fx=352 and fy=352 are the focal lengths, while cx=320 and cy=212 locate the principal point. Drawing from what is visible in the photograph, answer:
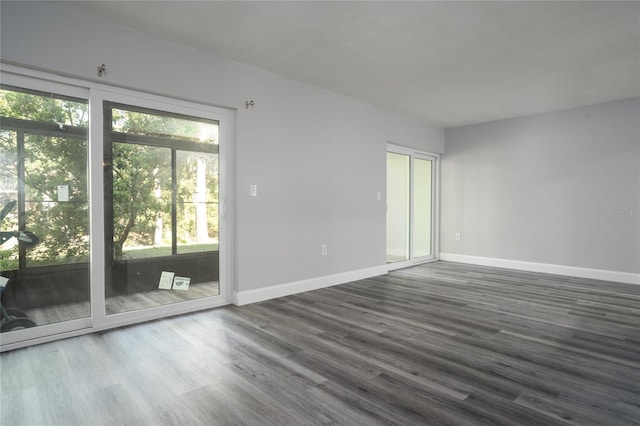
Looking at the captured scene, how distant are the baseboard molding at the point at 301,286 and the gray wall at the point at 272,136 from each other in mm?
69

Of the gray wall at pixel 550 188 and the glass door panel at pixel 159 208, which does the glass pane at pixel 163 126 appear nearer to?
the glass door panel at pixel 159 208

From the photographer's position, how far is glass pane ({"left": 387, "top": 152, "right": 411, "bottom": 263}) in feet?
19.1

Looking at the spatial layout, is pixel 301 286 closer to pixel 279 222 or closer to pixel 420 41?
pixel 279 222

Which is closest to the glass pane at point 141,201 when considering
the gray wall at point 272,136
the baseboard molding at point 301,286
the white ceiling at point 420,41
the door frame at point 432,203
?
the gray wall at point 272,136

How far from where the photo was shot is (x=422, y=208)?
6648 mm

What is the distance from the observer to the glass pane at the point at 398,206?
583 centimetres

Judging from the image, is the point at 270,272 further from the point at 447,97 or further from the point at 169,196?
the point at 447,97

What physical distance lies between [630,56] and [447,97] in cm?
186

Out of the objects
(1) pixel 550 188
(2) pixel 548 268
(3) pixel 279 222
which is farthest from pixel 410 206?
(3) pixel 279 222

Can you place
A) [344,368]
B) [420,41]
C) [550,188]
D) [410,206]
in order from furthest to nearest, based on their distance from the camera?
[410,206], [550,188], [420,41], [344,368]

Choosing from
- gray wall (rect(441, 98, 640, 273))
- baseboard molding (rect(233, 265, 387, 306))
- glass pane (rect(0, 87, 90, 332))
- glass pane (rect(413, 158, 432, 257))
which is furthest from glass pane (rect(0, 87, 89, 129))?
gray wall (rect(441, 98, 640, 273))

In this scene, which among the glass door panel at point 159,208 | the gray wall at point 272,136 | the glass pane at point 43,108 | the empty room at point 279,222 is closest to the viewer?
the empty room at point 279,222

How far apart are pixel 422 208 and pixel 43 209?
566 centimetres

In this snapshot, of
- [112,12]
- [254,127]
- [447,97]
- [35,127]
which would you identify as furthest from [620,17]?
[35,127]
